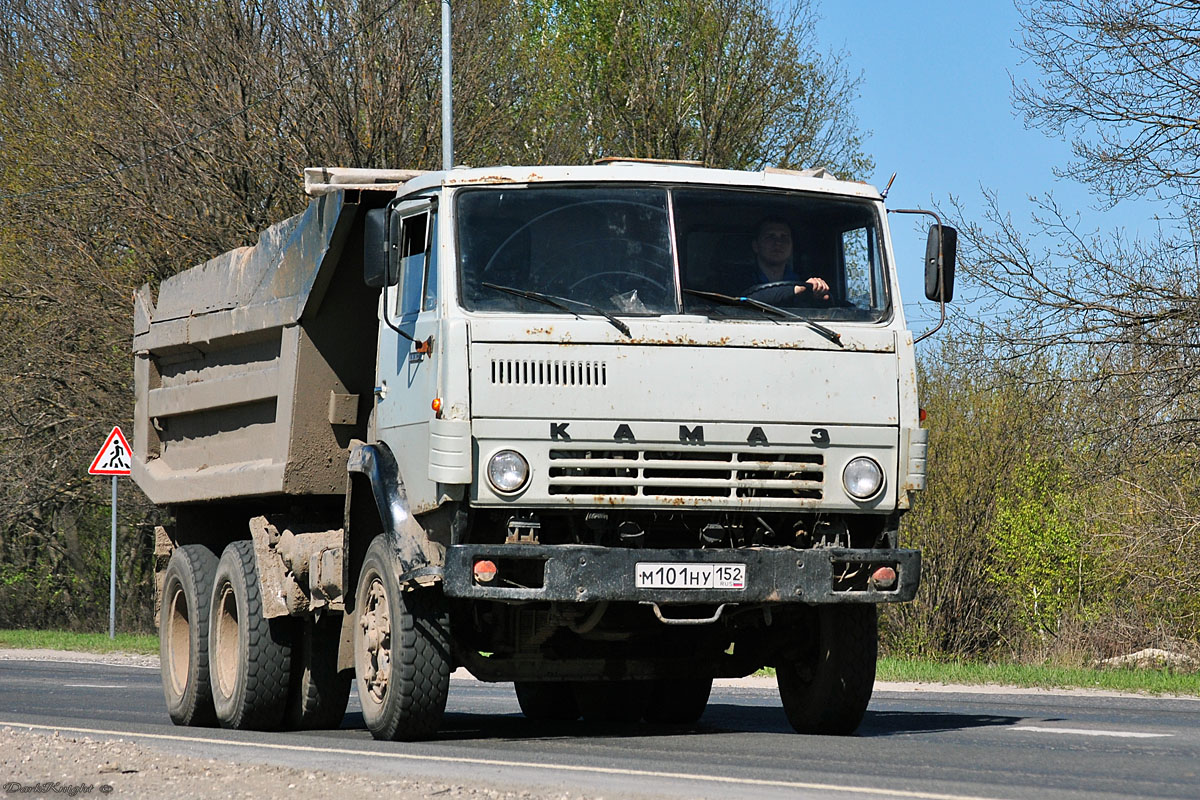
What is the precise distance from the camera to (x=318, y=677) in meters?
10.7

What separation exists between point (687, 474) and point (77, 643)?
786 inches

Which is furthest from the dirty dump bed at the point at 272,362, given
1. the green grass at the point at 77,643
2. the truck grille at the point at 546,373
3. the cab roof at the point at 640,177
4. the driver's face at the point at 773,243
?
the green grass at the point at 77,643

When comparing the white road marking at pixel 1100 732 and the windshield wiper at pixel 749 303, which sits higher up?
the windshield wiper at pixel 749 303

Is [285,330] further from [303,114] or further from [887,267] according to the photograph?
[303,114]

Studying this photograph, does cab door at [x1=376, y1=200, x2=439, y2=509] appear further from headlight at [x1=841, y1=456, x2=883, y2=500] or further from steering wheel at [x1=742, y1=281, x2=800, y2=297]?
headlight at [x1=841, y1=456, x2=883, y2=500]

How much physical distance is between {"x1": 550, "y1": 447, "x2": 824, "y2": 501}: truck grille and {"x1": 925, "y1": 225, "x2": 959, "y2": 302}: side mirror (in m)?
1.28

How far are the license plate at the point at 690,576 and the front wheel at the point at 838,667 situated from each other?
1103 mm

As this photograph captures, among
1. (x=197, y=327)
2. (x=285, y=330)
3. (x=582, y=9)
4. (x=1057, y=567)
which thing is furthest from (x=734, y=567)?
(x=582, y=9)

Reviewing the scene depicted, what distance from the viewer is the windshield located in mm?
8453

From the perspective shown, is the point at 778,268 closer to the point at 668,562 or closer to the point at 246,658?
the point at 668,562

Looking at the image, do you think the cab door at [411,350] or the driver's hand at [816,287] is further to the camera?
the driver's hand at [816,287]

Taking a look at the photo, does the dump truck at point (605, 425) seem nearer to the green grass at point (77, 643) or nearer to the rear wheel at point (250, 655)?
the rear wheel at point (250, 655)

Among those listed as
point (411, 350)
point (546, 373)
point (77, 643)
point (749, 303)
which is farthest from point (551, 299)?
point (77, 643)

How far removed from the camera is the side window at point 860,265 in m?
8.79
